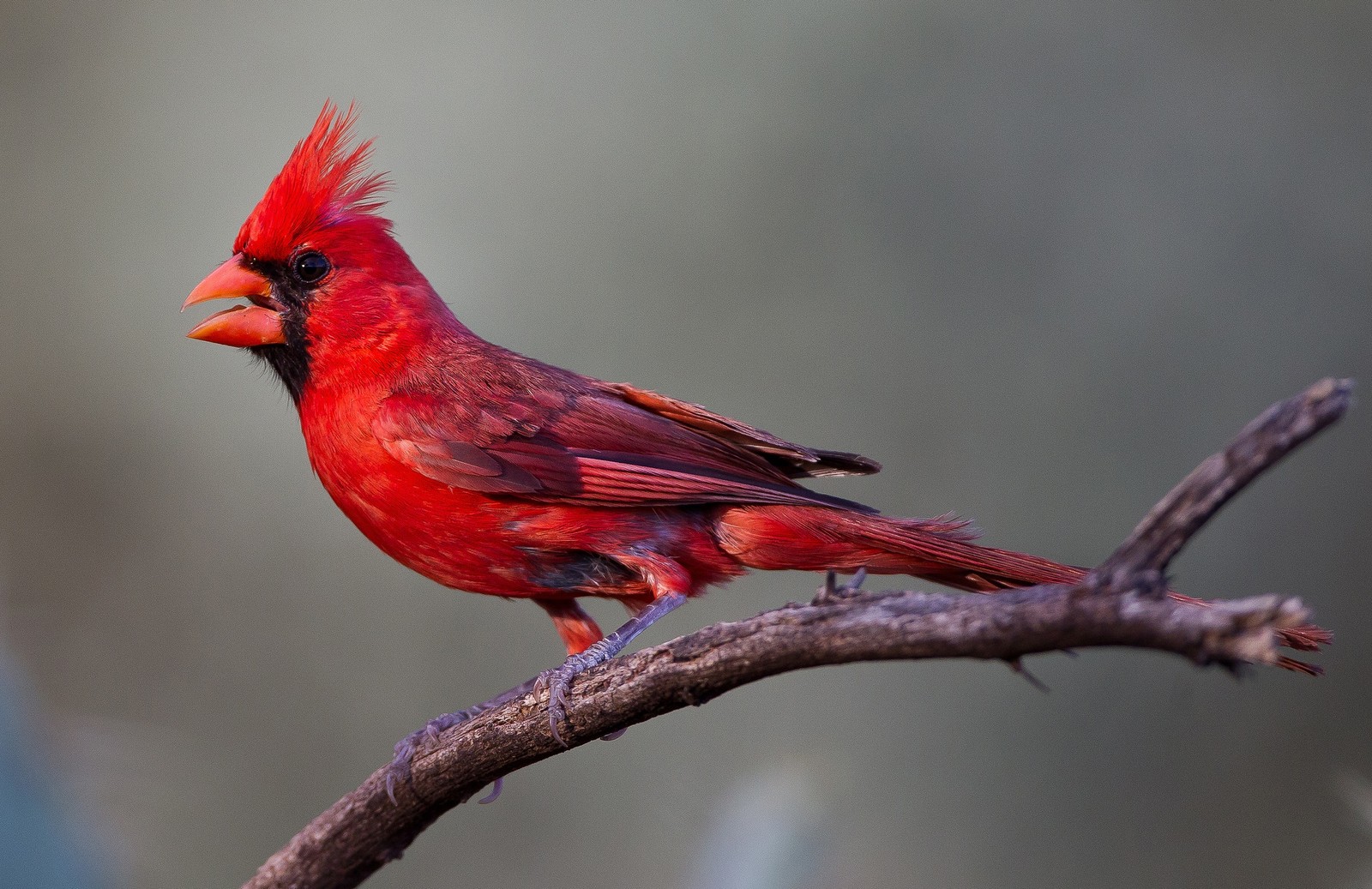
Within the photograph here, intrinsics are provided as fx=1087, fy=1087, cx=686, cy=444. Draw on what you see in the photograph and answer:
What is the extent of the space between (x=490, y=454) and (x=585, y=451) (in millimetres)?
173

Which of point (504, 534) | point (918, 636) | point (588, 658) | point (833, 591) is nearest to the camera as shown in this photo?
point (918, 636)

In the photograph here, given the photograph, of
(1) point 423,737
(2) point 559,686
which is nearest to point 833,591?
(2) point 559,686

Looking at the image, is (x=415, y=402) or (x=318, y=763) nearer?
(x=415, y=402)

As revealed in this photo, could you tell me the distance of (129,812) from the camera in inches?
112

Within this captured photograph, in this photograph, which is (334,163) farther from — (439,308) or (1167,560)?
(1167,560)

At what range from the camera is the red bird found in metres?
1.92

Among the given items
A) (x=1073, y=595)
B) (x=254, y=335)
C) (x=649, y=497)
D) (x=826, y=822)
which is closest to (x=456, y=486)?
(x=649, y=497)

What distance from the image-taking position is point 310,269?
2.08 metres

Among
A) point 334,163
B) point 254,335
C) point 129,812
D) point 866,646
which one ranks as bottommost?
point 129,812

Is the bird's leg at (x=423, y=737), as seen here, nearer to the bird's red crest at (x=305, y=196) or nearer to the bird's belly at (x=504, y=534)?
the bird's belly at (x=504, y=534)

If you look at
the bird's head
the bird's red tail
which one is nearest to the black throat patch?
the bird's head

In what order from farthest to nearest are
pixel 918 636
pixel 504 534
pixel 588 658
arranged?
pixel 504 534 < pixel 588 658 < pixel 918 636

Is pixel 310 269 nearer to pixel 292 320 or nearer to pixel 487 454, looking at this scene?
pixel 292 320

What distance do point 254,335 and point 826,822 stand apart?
1671 millimetres
